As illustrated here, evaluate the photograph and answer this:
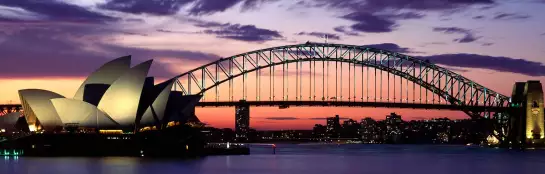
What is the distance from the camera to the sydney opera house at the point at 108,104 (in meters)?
77.8

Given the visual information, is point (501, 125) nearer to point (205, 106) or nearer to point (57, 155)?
point (205, 106)

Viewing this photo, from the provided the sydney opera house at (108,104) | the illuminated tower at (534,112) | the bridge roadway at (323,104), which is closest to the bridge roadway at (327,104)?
the bridge roadway at (323,104)

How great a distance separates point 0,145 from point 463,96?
53.4m

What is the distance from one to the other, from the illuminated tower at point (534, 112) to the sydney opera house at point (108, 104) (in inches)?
1838

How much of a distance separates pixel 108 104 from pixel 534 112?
53659 mm

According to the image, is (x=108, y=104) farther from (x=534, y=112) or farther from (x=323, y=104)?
(x=534, y=112)

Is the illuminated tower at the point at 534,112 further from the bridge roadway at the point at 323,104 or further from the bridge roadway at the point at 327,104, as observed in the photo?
the bridge roadway at the point at 327,104

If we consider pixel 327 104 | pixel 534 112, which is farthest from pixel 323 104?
pixel 534 112

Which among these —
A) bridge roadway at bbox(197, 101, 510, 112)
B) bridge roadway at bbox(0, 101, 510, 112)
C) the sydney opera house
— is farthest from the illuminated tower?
the sydney opera house

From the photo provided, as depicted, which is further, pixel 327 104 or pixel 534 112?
pixel 534 112

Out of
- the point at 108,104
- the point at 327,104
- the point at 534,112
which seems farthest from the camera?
the point at 534,112

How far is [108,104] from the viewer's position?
7862 cm

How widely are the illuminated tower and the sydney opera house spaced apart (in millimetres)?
46679

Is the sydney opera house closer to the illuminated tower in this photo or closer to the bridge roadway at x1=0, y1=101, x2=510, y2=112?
the bridge roadway at x1=0, y1=101, x2=510, y2=112
